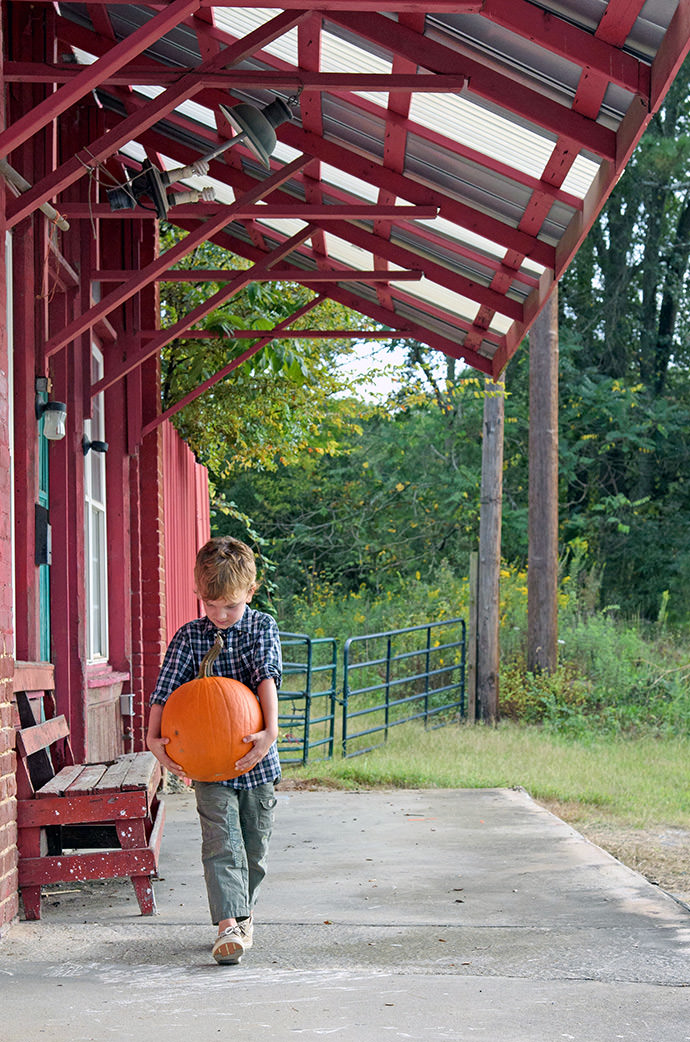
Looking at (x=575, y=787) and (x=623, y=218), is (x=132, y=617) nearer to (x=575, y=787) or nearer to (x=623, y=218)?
(x=575, y=787)

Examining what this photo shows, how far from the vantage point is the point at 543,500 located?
17797 mm

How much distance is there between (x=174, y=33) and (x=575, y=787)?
274 inches

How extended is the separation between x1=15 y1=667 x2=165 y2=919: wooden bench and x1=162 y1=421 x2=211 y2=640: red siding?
4.76 meters

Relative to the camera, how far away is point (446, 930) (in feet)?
17.0

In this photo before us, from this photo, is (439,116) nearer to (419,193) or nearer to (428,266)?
(419,193)

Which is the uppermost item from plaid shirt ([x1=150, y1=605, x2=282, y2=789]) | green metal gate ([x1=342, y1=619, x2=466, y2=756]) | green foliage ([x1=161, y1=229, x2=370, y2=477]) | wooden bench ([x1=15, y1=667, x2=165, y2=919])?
green foliage ([x1=161, y1=229, x2=370, y2=477])

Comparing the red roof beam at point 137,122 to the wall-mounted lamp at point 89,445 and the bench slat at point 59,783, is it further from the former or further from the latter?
the bench slat at point 59,783

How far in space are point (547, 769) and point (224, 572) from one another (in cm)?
804

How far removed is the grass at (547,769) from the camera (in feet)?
33.8

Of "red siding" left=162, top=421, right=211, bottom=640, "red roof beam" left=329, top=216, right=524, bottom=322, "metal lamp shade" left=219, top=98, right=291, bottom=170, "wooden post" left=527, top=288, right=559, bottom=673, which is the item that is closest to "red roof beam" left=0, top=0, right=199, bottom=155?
"metal lamp shade" left=219, top=98, right=291, bottom=170

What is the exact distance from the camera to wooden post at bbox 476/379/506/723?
55.7 ft

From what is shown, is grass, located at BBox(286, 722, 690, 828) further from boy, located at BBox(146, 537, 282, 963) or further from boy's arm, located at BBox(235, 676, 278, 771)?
boy's arm, located at BBox(235, 676, 278, 771)

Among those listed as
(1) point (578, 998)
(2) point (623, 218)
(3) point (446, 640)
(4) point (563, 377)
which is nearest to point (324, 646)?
(3) point (446, 640)

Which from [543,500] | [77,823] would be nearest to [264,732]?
[77,823]
